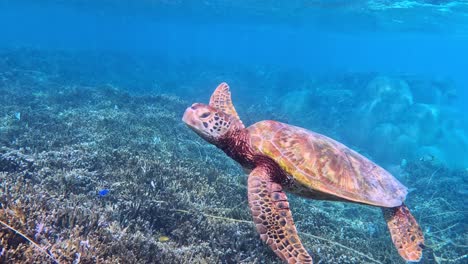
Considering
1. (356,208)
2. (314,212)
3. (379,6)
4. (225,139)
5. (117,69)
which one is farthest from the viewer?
(117,69)

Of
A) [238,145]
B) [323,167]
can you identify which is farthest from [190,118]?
[323,167]

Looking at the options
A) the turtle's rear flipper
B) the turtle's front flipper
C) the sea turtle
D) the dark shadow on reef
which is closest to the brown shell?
the sea turtle

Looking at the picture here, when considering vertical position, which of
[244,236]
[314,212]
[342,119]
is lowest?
[342,119]

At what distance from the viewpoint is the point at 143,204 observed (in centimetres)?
476

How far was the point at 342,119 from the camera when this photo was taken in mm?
18922

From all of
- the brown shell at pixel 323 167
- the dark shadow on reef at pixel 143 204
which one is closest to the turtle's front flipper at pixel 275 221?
the brown shell at pixel 323 167

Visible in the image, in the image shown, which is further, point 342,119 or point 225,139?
point 342,119

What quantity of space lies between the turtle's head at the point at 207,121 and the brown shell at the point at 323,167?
558 millimetres

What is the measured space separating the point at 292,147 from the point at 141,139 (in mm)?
6096

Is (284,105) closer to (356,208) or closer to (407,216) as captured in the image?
(356,208)

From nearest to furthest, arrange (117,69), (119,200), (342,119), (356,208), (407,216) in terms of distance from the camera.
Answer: (407,216) → (119,200) → (356,208) → (342,119) → (117,69)

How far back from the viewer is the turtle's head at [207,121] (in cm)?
384

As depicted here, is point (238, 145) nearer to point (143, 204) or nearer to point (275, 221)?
point (275, 221)

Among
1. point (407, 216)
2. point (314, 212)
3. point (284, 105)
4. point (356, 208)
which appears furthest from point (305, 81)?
point (407, 216)
